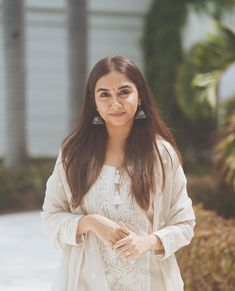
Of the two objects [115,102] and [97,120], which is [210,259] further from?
[115,102]

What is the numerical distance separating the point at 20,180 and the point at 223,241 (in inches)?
252

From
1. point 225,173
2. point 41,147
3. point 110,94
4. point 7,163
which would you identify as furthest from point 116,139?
point 41,147

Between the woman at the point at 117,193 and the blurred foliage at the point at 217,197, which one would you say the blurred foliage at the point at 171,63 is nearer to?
the blurred foliage at the point at 217,197

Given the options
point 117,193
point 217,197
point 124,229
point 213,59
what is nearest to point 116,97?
point 117,193

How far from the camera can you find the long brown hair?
2023mm

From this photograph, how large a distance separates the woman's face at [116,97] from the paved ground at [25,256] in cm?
366

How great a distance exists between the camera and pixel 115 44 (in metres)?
14.2

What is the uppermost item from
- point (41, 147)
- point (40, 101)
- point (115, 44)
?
point (115, 44)

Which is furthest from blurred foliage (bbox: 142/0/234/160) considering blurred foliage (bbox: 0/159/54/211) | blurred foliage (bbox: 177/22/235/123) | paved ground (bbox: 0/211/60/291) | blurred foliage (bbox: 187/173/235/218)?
blurred foliage (bbox: 177/22/235/123)

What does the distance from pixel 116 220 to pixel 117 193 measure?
78mm

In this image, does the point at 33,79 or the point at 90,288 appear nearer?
the point at 90,288

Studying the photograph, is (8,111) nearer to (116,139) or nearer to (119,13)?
(119,13)

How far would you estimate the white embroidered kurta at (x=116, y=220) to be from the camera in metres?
2.01

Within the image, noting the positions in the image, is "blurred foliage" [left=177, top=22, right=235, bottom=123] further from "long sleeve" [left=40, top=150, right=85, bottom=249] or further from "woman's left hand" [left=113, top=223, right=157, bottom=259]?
"woman's left hand" [left=113, top=223, right=157, bottom=259]
